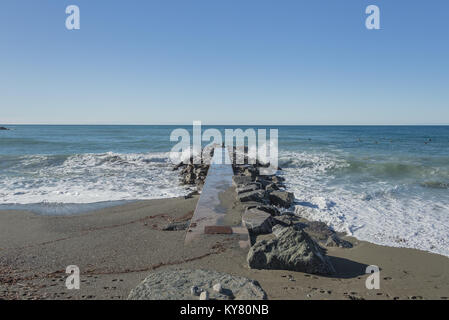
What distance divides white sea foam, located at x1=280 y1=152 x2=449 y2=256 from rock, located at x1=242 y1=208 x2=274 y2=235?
1804 mm

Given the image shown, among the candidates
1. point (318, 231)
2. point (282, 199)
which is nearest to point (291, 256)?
point (318, 231)

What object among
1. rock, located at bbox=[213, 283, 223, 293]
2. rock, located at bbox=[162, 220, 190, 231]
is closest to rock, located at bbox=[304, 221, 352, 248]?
rock, located at bbox=[162, 220, 190, 231]

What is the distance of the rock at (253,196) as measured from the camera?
7816mm

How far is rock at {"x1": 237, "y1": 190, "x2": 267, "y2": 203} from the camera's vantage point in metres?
7.82

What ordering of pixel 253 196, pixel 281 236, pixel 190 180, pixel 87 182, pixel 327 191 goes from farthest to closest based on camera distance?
pixel 190 180, pixel 87 182, pixel 327 191, pixel 253 196, pixel 281 236

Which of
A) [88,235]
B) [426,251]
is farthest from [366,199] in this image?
[88,235]

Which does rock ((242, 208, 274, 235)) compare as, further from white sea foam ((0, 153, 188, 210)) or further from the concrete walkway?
white sea foam ((0, 153, 188, 210))

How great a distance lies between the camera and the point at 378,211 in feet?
26.7

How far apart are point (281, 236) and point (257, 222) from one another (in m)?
1.37

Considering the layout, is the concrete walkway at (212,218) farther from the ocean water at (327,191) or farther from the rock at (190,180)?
the rock at (190,180)

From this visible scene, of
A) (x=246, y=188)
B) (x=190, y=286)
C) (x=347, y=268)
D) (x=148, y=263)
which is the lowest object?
(x=347, y=268)

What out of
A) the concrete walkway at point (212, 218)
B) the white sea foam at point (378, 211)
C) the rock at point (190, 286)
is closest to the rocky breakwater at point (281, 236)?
the concrete walkway at point (212, 218)

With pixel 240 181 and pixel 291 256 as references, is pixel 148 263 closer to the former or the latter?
pixel 291 256

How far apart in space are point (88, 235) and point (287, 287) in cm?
410
